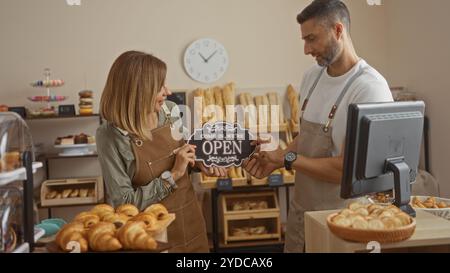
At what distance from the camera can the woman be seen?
6.53 ft

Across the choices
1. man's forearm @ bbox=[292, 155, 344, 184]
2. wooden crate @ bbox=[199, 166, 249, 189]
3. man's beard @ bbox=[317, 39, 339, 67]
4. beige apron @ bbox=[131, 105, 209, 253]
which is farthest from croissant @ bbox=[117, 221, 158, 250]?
wooden crate @ bbox=[199, 166, 249, 189]

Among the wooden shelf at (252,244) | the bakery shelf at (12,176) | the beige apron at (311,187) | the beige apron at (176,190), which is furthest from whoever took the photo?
the wooden shelf at (252,244)

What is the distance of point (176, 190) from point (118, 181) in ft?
0.94

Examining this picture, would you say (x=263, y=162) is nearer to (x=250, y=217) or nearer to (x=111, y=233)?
(x=111, y=233)

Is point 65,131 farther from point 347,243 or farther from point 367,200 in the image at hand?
point 347,243

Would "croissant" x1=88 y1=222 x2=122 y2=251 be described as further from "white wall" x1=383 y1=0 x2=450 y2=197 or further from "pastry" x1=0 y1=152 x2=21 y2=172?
"white wall" x1=383 y1=0 x2=450 y2=197

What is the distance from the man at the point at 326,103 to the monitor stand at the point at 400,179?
0.38 metres

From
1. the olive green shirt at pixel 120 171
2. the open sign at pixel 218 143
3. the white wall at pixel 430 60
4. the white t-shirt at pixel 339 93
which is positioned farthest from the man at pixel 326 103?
the white wall at pixel 430 60

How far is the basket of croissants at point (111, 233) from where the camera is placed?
1.40 m

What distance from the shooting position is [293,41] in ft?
15.9

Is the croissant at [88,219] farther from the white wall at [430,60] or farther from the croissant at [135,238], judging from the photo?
the white wall at [430,60]

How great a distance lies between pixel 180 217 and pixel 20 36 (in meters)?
3.13

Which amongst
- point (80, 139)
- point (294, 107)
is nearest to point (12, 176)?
point (80, 139)
